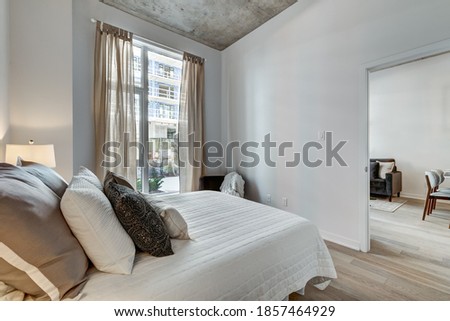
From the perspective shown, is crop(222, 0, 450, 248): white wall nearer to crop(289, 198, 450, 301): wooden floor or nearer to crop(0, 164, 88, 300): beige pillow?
crop(289, 198, 450, 301): wooden floor

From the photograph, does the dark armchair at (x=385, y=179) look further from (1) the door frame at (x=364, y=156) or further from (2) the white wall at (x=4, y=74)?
(2) the white wall at (x=4, y=74)

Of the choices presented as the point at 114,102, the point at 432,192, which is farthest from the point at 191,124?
the point at 432,192

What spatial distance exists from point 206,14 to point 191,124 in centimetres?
168

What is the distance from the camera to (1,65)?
179 cm

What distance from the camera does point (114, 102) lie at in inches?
111

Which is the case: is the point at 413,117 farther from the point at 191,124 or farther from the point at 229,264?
the point at 229,264

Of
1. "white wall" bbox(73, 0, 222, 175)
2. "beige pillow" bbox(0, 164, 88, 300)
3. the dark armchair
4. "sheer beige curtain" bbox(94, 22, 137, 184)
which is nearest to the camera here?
"beige pillow" bbox(0, 164, 88, 300)

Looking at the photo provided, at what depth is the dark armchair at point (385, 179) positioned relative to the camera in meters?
4.36

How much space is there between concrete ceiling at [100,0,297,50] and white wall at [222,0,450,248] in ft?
0.70

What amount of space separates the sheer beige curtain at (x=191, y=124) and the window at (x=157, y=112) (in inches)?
4.2

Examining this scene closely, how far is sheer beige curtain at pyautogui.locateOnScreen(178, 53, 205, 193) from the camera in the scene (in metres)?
3.54

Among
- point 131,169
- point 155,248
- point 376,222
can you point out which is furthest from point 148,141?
point 376,222

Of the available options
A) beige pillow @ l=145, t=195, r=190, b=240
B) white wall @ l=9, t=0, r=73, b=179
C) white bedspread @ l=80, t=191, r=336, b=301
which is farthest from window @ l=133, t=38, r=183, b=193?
beige pillow @ l=145, t=195, r=190, b=240

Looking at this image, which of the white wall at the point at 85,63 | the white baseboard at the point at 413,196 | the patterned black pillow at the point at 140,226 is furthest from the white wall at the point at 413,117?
the patterned black pillow at the point at 140,226
